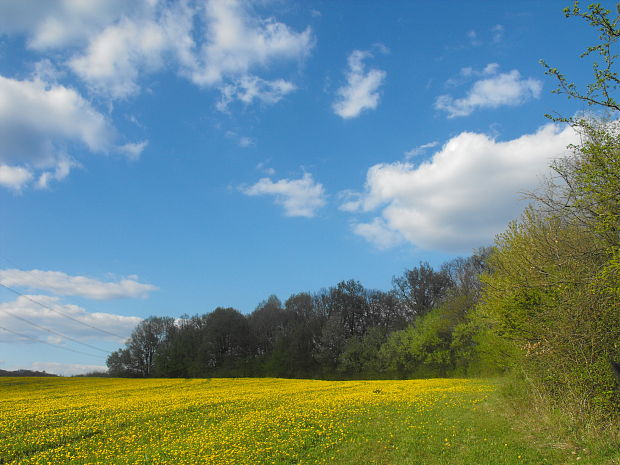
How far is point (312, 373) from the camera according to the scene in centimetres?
8006

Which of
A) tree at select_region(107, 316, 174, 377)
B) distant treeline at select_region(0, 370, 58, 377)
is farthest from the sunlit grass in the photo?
tree at select_region(107, 316, 174, 377)

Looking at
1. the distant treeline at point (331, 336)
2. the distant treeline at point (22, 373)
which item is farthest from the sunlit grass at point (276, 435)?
the distant treeline at point (22, 373)

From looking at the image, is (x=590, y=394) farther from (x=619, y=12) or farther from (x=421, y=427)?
(x=619, y=12)

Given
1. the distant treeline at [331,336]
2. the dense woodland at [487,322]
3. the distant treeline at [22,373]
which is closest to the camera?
the dense woodland at [487,322]

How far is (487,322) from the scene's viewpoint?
23266mm

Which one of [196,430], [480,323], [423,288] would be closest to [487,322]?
[196,430]

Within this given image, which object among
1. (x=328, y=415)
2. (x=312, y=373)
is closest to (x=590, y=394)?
(x=328, y=415)

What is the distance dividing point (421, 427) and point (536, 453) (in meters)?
5.01

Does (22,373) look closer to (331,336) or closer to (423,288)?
(331,336)

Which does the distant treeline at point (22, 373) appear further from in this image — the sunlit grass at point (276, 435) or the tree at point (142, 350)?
the sunlit grass at point (276, 435)

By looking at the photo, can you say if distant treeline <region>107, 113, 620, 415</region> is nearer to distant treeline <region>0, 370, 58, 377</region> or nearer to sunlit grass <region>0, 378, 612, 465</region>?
sunlit grass <region>0, 378, 612, 465</region>

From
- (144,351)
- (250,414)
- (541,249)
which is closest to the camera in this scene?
(541,249)

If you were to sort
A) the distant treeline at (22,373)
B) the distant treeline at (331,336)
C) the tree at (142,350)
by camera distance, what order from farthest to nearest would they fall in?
1. the tree at (142,350)
2. the distant treeline at (22,373)
3. the distant treeline at (331,336)

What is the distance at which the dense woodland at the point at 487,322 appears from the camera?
12.2m
